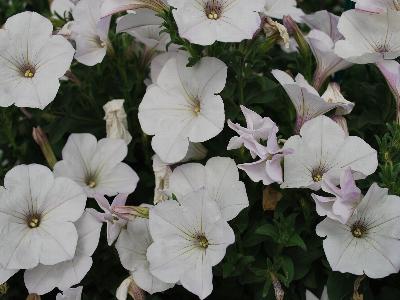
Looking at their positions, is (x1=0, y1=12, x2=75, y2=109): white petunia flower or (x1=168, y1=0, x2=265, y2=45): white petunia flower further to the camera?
(x1=0, y1=12, x2=75, y2=109): white petunia flower

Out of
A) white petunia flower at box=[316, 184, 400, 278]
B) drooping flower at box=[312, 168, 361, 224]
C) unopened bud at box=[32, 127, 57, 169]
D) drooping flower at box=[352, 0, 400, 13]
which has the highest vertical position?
drooping flower at box=[352, 0, 400, 13]

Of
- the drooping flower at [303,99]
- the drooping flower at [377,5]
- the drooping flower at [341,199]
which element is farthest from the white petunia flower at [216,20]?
the drooping flower at [341,199]

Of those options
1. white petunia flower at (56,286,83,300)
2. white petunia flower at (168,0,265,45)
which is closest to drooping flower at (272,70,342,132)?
white petunia flower at (168,0,265,45)

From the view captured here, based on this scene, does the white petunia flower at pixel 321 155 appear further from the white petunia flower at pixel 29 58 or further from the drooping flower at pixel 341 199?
the white petunia flower at pixel 29 58

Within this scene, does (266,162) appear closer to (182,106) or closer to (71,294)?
(182,106)

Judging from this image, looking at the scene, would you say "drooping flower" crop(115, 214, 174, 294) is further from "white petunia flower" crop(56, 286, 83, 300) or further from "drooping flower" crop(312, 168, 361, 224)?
"drooping flower" crop(312, 168, 361, 224)

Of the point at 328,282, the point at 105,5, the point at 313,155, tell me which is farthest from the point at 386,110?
the point at 105,5
